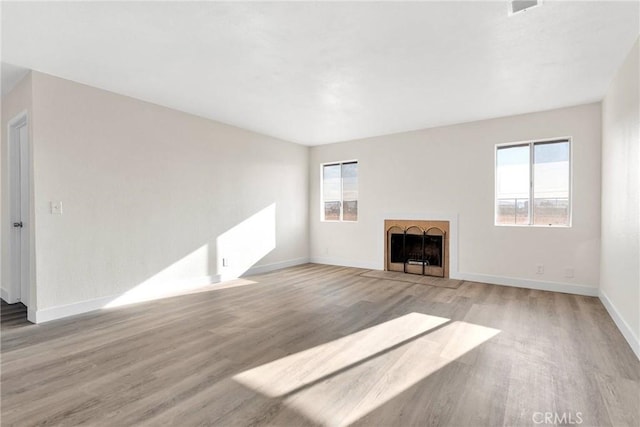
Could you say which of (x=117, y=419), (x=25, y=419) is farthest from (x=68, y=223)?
(x=117, y=419)

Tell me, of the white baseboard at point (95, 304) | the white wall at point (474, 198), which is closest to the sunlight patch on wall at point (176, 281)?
the white baseboard at point (95, 304)

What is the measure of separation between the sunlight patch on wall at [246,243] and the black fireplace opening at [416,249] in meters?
2.42

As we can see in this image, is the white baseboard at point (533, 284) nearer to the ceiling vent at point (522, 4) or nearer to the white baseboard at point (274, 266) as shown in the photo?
the white baseboard at point (274, 266)

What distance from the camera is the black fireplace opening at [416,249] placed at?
18.4ft

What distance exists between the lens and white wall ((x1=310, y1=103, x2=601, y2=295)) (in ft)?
14.1

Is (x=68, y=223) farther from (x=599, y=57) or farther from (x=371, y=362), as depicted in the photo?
(x=599, y=57)

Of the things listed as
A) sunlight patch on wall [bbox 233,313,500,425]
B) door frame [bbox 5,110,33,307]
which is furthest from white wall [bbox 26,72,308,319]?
sunlight patch on wall [bbox 233,313,500,425]

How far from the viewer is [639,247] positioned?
247 cm

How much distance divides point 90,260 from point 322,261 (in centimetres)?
433

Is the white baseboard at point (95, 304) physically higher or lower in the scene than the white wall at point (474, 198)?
lower

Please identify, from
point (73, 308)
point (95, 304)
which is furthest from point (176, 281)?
point (73, 308)

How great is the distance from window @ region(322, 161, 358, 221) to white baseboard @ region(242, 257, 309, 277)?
42.1 inches

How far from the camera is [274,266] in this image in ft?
20.4

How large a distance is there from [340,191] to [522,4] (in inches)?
191
